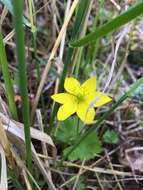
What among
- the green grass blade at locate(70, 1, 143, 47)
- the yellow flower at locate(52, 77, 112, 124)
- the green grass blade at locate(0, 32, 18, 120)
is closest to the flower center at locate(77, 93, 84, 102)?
the yellow flower at locate(52, 77, 112, 124)

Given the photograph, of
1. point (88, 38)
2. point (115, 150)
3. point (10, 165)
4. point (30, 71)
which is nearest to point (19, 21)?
point (88, 38)

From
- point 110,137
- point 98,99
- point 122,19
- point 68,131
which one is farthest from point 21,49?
point 110,137

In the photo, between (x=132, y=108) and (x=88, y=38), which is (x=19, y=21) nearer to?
(x=88, y=38)

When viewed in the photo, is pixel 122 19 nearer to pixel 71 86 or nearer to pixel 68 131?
pixel 71 86

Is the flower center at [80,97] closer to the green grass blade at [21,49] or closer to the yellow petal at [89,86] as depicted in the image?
the yellow petal at [89,86]

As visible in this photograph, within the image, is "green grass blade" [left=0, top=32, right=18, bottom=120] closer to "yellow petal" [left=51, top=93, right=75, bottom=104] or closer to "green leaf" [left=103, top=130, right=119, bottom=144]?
"yellow petal" [left=51, top=93, right=75, bottom=104]

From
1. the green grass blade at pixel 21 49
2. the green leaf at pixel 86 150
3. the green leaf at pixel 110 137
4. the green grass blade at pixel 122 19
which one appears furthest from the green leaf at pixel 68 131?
the green grass blade at pixel 122 19
